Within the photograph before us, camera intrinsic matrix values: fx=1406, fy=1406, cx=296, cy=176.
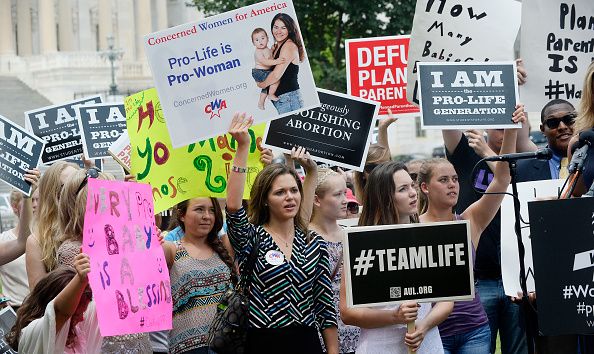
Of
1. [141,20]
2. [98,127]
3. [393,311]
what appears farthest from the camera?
[141,20]

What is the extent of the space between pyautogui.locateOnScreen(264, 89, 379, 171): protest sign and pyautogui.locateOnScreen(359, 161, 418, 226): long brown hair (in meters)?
1.41

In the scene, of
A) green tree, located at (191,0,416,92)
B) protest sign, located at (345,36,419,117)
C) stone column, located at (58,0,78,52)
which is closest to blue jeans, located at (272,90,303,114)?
protest sign, located at (345,36,419,117)

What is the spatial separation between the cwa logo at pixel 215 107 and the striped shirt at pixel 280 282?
103cm

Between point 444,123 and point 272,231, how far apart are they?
6.86ft

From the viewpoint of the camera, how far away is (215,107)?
8.12 metres

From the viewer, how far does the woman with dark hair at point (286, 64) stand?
8.22m

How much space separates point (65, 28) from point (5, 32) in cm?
331

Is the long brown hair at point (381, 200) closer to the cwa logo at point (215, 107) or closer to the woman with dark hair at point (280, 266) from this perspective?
the woman with dark hair at point (280, 266)

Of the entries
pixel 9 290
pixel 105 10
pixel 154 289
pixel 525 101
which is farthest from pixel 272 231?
pixel 105 10

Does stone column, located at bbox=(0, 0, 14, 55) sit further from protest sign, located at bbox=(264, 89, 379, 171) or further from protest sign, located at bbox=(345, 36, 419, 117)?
protest sign, located at bbox=(264, 89, 379, 171)

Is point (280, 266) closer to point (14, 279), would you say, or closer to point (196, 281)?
point (196, 281)

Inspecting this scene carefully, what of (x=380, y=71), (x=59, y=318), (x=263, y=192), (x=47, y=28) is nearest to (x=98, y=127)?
(x=380, y=71)

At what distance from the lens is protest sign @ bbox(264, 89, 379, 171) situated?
29.6ft

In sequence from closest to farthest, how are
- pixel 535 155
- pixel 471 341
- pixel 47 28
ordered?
pixel 535 155 → pixel 471 341 → pixel 47 28
